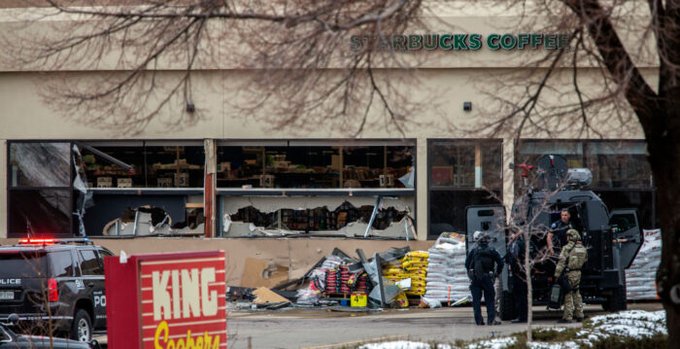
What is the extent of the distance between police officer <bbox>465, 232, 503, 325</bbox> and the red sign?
948 cm

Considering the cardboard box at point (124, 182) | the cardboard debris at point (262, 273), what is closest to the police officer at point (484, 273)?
the cardboard debris at point (262, 273)

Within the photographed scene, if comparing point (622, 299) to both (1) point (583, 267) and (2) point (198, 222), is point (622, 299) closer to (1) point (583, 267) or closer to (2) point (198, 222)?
(1) point (583, 267)

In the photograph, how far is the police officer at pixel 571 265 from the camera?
20.5 meters

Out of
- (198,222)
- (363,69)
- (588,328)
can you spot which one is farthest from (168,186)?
(363,69)

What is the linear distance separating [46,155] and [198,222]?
439cm

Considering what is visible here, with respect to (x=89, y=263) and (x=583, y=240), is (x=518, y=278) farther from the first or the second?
(x=89, y=263)

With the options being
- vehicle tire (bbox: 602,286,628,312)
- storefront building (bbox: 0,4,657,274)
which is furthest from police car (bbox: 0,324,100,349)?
storefront building (bbox: 0,4,657,274)

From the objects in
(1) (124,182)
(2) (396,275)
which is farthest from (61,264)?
(1) (124,182)

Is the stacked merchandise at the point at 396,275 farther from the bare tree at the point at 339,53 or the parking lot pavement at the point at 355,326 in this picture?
the bare tree at the point at 339,53

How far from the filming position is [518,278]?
70.2ft

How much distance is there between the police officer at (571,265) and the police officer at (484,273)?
3.61 ft

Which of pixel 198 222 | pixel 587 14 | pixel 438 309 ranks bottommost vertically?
pixel 438 309

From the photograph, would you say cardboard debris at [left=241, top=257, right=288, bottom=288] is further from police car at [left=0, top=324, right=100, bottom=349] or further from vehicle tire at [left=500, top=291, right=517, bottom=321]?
police car at [left=0, top=324, right=100, bottom=349]

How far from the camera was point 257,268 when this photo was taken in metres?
28.7
